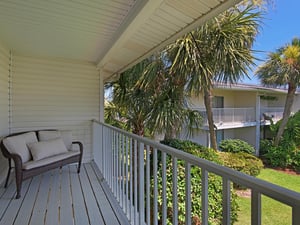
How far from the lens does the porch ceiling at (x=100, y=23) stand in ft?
8.03

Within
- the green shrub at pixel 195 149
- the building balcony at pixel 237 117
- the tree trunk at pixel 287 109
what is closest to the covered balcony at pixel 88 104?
the green shrub at pixel 195 149

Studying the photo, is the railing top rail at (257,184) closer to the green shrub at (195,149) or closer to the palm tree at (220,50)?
the green shrub at (195,149)

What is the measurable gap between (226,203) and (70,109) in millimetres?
4937

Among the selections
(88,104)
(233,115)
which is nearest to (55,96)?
(88,104)

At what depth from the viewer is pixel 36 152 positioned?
398 cm

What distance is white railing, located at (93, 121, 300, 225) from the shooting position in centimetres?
87

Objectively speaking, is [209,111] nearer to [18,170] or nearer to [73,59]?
[73,59]

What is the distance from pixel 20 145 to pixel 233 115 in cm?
1238

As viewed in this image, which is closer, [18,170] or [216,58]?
[18,170]

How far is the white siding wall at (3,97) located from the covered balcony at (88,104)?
17 millimetres

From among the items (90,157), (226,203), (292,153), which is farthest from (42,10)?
(292,153)

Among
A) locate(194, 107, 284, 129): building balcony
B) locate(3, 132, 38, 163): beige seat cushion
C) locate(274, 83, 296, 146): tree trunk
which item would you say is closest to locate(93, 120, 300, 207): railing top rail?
locate(3, 132, 38, 163): beige seat cushion

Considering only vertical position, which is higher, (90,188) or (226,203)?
(226,203)

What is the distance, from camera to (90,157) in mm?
5715
